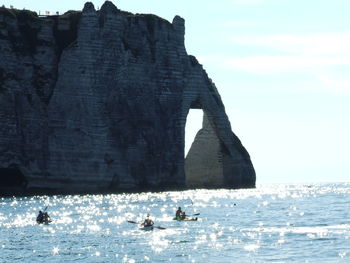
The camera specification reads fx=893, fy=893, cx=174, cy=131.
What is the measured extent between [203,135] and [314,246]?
4844 inches

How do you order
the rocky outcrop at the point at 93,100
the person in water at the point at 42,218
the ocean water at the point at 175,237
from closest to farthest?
the ocean water at the point at 175,237, the person in water at the point at 42,218, the rocky outcrop at the point at 93,100

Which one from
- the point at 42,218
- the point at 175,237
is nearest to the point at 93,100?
the point at 42,218

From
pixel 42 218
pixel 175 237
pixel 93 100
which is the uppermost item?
pixel 93 100

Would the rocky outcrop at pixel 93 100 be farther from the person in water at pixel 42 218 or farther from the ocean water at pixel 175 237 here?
the person in water at pixel 42 218

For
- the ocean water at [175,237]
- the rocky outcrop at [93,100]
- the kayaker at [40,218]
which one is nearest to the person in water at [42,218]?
the kayaker at [40,218]

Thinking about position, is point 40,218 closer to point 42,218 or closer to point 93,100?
point 42,218

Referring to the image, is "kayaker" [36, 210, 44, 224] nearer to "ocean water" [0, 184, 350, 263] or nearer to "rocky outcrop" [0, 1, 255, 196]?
"ocean water" [0, 184, 350, 263]

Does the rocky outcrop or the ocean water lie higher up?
the rocky outcrop

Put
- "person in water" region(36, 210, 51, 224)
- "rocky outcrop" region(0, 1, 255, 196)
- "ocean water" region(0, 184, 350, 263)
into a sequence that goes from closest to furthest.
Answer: "ocean water" region(0, 184, 350, 263), "person in water" region(36, 210, 51, 224), "rocky outcrop" region(0, 1, 255, 196)

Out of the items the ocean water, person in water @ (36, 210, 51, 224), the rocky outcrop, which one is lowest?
the ocean water

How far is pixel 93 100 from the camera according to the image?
511 ft

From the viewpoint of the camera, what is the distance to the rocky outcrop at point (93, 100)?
151 meters

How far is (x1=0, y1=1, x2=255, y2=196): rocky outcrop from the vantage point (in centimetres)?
15062

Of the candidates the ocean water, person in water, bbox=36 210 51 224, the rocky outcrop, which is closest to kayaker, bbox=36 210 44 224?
person in water, bbox=36 210 51 224
